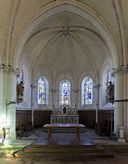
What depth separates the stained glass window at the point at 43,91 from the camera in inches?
1051

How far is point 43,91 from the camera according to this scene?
2691 centimetres

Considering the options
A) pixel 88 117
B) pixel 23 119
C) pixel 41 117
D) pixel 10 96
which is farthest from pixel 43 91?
pixel 10 96

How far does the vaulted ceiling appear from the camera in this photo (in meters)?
17.1

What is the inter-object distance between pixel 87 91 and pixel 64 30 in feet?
22.7

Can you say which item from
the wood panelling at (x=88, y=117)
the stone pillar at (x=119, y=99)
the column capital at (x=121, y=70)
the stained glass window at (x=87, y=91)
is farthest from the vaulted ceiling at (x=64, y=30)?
the wood panelling at (x=88, y=117)

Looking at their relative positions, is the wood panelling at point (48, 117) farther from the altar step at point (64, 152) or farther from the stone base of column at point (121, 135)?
the altar step at point (64, 152)

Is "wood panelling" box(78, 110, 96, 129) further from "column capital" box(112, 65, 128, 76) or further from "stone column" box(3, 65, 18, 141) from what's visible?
"stone column" box(3, 65, 18, 141)

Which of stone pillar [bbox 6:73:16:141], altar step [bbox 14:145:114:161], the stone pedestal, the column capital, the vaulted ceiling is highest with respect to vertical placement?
the vaulted ceiling

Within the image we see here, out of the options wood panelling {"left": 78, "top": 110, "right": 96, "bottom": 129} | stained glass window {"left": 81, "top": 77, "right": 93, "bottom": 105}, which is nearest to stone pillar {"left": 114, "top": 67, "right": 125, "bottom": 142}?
wood panelling {"left": 78, "top": 110, "right": 96, "bottom": 129}

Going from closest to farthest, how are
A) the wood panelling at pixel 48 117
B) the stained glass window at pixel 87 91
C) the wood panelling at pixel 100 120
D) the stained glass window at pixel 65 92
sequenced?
the wood panelling at pixel 100 120 → the wood panelling at pixel 48 117 → the stained glass window at pixel 87 91 → the stained glass window at pixel 65 92

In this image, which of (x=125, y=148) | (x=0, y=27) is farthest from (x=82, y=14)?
(x=125, y=148)

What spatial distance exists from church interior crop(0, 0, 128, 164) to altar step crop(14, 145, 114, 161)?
0.05 m

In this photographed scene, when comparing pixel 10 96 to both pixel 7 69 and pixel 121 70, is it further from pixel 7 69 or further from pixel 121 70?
pixel 121 70

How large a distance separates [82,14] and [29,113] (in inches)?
411
